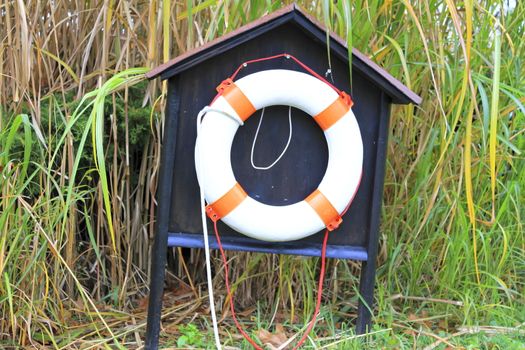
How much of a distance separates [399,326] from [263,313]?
0.52 m

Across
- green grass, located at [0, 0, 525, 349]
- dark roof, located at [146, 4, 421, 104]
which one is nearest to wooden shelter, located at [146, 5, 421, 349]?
dark roof, located at [146, 4, 421, 104]

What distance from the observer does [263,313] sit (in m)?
2.80

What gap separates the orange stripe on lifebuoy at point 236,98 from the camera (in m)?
2.31

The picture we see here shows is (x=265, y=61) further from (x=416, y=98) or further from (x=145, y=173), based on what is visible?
(x=145, y=173)

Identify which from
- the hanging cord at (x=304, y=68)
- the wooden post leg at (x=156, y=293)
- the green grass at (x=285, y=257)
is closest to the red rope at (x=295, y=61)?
the hanging cord at (x=304, y=68)

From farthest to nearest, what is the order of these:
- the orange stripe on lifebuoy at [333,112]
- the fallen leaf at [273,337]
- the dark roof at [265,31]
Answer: the fallen leaf at [273,337] → the orange stripe on lifebuoy at [333,112] → the dark roof at [265,31]

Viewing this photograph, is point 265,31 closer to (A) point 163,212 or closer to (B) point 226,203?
(B) point 226,203

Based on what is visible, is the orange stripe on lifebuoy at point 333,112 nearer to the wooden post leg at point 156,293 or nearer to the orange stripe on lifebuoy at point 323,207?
the orange stripe on lifebuoy at point 323,207

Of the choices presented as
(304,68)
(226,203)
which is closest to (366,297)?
(226,203)

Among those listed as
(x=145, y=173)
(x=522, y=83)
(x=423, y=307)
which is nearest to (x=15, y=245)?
(x=145, y=173)

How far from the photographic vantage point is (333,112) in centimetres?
236

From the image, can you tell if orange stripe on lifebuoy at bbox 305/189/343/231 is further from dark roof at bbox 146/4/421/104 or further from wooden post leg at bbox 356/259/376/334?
dark roof at bbox 146/4/421/104

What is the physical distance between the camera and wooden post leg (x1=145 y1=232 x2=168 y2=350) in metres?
2.38

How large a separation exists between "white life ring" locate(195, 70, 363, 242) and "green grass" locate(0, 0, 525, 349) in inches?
11.8
